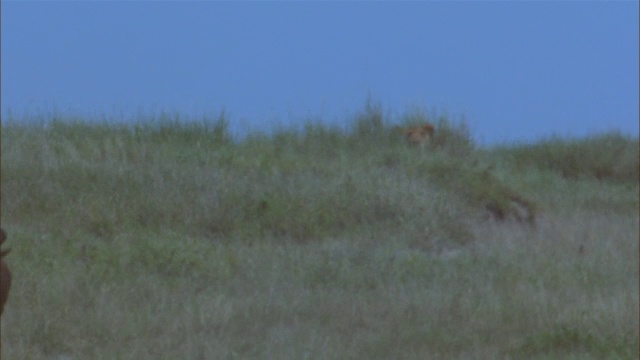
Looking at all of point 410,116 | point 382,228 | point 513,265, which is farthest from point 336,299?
point 410,116

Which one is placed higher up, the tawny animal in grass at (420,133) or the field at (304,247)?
the tawny animal in grass at (420,133)

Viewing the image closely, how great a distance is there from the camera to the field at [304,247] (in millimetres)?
5832

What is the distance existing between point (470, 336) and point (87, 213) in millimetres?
3517

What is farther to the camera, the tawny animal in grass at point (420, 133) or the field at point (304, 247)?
the tawny animal in grass at point (420, 133)

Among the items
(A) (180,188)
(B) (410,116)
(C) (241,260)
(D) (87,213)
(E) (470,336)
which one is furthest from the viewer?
(B) (410,116)

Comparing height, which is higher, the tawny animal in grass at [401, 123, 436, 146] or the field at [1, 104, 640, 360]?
the tawny animal in grass at [401, 123, 436, 146]

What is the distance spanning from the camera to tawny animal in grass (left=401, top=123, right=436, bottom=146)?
40.3 ft

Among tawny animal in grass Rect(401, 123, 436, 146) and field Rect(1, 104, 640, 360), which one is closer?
field Rect(1, 104, 640, 360)

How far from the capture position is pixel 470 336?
593cm

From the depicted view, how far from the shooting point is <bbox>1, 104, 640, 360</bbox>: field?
5.83 meters

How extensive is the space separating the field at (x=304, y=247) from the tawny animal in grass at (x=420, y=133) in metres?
0.10

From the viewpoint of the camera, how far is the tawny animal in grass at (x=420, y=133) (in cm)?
1228

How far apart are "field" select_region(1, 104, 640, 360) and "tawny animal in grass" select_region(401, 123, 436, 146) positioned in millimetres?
101

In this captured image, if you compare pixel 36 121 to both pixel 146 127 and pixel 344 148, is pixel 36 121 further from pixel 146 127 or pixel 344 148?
pixel 344 148
